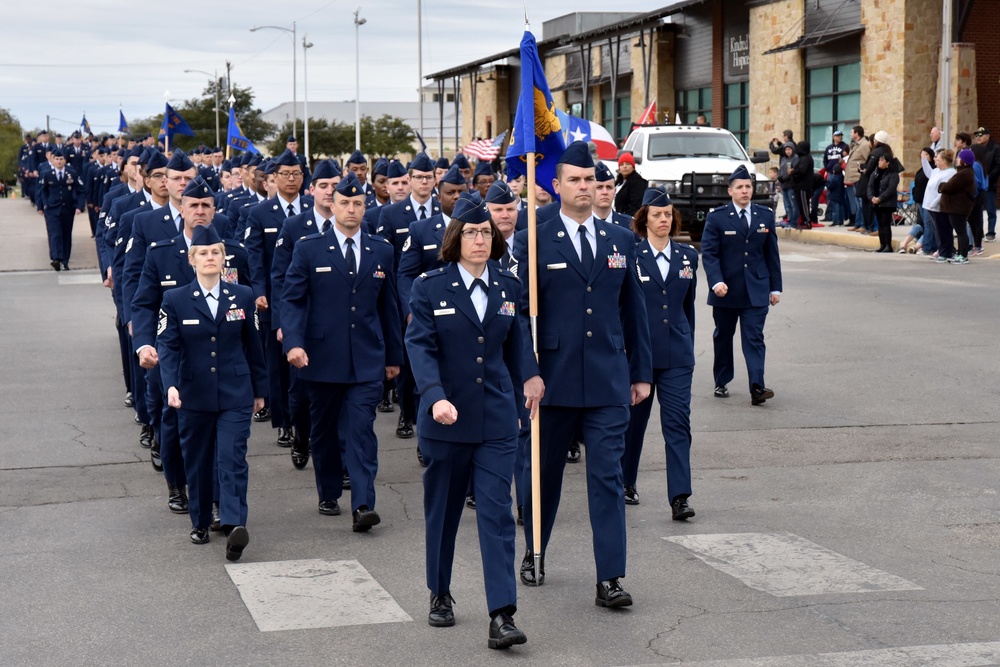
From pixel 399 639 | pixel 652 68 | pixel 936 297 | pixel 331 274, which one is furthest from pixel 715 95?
pixel 399 639

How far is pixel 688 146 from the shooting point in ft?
94.4

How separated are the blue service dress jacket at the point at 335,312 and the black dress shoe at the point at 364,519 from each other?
2.74 ft

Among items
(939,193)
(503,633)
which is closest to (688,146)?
(939,193)

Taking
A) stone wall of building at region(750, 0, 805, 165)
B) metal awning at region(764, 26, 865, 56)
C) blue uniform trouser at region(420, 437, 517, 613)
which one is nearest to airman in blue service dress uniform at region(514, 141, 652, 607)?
blue uniform trouser at region(420, 437, 517, 613)

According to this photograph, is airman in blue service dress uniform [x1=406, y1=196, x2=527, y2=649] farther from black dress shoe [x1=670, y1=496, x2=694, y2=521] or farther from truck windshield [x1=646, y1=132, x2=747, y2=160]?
truck windshield [x1=646, y1=132, x2=747, y2=160]

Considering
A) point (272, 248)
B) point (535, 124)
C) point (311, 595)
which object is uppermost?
point (535, 124)

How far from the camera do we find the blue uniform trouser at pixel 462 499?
6203 mm

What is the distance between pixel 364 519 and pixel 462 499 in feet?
5.67

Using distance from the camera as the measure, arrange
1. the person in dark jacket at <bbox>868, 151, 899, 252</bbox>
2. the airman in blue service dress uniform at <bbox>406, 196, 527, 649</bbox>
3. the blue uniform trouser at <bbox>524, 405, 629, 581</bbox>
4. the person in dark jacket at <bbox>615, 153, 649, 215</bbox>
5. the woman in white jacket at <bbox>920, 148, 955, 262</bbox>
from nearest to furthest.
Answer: the airman in blue service dress uniform at <bbox>406, 196, 527, 649</bbox> < the blue uniform trouser at <bbox>524, 405, 629, 581</bbox> < the person in dark jacket at <bbox>615, 153, 649, 215</bbox> < the woman in white jacket at <bbox>920, 148, 955, 262</bbox> < the person in dark jacket at <bbox>868, 151, 899, 252</bbox>

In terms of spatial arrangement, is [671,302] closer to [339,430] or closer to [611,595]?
[339,430]

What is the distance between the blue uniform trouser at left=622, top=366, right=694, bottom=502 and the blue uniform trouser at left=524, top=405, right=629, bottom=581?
4.75 ft

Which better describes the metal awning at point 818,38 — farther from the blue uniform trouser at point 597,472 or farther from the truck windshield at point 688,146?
the blue uniform trouser at point 597,472

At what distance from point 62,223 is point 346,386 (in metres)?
20.0

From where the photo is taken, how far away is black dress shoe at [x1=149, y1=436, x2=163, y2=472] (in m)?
10.1
